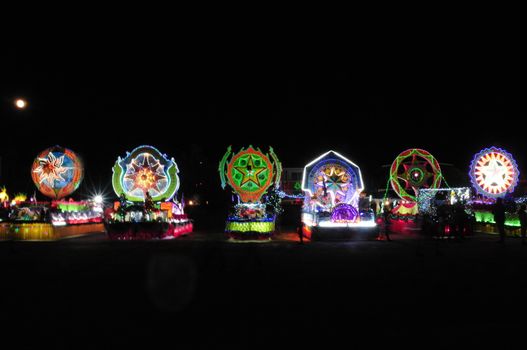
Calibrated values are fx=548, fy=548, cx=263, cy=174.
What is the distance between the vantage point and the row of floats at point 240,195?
1084 inches

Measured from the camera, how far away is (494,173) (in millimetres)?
33781

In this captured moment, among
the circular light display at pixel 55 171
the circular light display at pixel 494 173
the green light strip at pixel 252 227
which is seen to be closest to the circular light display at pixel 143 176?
the circular light display at pixel 55 171

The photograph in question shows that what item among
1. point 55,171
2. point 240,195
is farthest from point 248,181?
point 55,171

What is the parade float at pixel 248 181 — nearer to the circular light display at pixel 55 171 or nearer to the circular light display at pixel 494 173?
the circular light display at pixel 55 171

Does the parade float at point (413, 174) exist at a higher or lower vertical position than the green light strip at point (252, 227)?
higher

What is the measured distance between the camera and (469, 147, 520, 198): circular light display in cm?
3347

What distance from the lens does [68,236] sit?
104 feet

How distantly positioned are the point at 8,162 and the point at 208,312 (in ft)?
161

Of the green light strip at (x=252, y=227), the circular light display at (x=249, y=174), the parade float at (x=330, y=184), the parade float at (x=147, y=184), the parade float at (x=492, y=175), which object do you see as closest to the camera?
the green light strip at (x=252, y=227)

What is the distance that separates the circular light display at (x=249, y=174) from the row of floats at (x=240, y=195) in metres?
0.05

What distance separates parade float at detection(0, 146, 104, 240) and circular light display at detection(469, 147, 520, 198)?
2447 cm

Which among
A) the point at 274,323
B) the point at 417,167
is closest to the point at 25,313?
the point at 274,323

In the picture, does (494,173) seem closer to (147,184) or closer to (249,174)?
(249,174)

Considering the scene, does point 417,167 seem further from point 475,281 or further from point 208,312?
point 208,312
